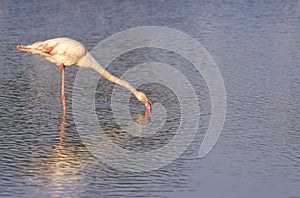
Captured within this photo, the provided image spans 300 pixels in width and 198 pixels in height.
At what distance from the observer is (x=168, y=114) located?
14.2 meters

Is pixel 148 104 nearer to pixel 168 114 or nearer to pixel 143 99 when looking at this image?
pixel 143 99

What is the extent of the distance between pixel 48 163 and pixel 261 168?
3.05 metres

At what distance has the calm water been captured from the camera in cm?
1041

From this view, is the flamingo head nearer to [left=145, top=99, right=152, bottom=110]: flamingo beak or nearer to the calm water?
[left=145, top=99, right=152, bottom=110]: flamingo beak

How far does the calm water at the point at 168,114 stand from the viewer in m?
10.4

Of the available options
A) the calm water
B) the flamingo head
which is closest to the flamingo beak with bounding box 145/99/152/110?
the flamingo head

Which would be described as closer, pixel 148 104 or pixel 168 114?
pixel 168 114

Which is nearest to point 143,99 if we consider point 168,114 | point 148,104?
point 148,104

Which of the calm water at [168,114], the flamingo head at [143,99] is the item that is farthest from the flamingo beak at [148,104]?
the calm water at [168,114]

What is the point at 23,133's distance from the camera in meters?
12.9

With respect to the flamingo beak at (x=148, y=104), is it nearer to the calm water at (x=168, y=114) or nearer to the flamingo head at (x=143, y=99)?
the flamingo head at (x=143, y=99)

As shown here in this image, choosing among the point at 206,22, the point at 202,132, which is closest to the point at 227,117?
the point at 202,132

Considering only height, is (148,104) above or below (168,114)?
above

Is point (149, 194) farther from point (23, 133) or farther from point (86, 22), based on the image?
point (86, 22)
